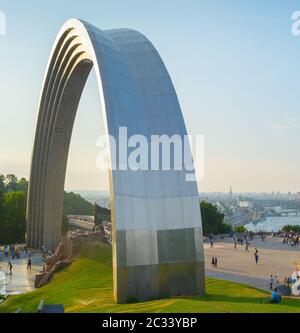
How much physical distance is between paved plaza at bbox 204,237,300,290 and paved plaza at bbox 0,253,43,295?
11.9 metres

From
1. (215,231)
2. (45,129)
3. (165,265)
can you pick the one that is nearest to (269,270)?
(165,265)

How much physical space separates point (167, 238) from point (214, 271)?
37.7 ft

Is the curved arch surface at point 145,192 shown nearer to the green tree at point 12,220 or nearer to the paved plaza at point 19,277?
the paved plaza at point 19,277

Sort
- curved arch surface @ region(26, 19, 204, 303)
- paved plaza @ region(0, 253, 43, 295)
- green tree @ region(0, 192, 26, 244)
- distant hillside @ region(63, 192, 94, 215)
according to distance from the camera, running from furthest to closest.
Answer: distant hillside @ region(63, 192, 94, 215), green tree @ region(0, 192, 26, 244), paved plaza @ region(0, 253, 43, 295), curved arch surface @ region(26, 19, 204, 303)

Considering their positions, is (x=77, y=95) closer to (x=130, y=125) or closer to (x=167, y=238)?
(x=130, y=125)

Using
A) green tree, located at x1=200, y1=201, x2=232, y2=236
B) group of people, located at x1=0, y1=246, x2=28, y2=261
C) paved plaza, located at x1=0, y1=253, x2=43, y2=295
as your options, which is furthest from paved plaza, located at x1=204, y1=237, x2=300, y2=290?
green tree, located at x1=200, y1=201, x2=232, y2=236

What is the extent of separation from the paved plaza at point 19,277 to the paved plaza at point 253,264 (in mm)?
11905

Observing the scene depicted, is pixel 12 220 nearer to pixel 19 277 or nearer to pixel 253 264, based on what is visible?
pixel 19 277

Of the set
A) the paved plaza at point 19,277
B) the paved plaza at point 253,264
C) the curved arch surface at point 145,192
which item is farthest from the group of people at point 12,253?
the curved arch surface at point 145,192

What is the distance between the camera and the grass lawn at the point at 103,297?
13289mm

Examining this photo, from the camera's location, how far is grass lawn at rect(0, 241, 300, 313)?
1329 cm

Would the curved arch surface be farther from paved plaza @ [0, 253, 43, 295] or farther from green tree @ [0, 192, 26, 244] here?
green tree @ [0, 192, 26, 244]

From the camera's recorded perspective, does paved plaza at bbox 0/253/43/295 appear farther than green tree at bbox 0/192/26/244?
No

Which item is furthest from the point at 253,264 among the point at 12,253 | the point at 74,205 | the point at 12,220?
the point at 74,205
